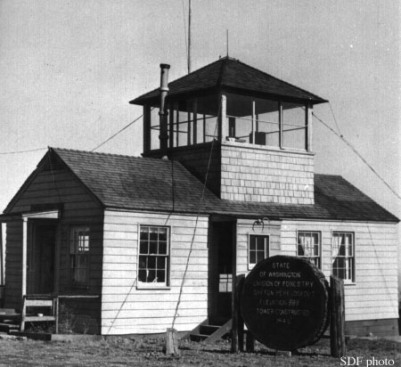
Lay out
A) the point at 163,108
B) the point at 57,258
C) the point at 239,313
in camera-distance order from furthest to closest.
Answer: the point at 163,108
the point at 57,258
the point at 239,313

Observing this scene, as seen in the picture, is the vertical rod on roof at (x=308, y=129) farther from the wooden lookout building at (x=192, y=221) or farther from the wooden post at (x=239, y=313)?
the wooden post at (x=239, y=313)

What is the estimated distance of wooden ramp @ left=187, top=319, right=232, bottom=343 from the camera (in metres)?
19.5

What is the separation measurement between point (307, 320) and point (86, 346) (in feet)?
15.8

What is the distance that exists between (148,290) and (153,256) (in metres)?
0.84

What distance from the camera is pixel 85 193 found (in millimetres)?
19766

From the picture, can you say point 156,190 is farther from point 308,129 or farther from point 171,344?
point 171,344

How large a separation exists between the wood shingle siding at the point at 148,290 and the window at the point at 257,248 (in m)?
1.21

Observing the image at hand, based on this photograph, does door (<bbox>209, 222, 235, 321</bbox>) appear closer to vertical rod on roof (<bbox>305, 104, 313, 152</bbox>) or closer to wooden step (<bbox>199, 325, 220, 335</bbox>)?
wooden step (<bbox>199, 325, 220, 335</bbox>)

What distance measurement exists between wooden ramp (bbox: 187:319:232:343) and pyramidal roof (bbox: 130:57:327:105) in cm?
627

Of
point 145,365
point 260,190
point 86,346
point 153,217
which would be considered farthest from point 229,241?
point 145,365

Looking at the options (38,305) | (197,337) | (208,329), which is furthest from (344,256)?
(38,305)

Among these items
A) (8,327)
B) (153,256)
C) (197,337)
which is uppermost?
(153,256)

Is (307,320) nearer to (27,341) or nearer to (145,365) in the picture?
(145,365)

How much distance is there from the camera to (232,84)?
2245 cm
